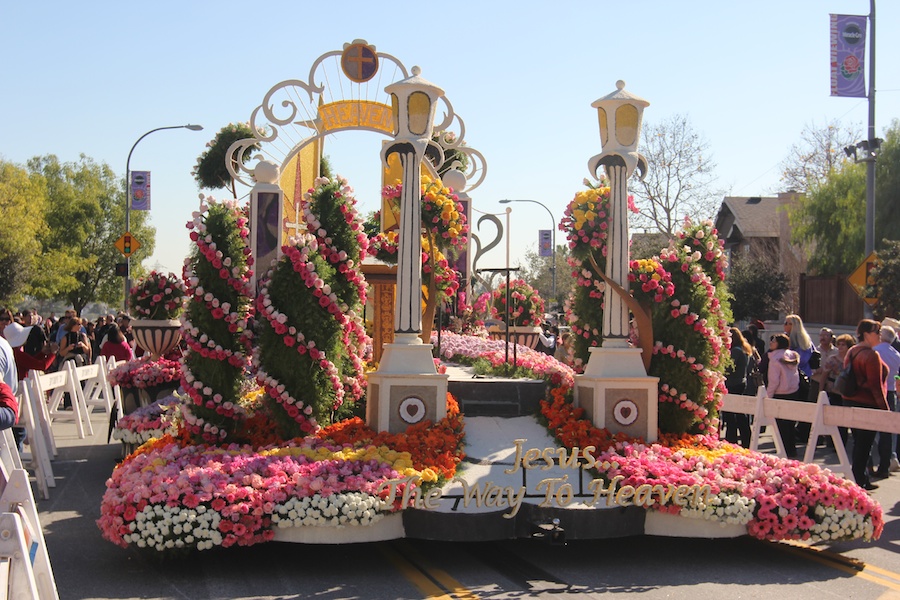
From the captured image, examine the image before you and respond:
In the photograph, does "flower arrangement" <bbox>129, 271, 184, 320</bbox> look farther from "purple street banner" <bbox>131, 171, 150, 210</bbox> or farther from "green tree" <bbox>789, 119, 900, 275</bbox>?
"green tree" <bbox>789, 119, 900, 275</bbox>

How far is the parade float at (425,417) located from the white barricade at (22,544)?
2.16m

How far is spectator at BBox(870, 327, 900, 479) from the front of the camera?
12469 millimetres

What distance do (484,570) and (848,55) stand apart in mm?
19658

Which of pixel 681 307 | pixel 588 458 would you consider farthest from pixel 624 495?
pixel 681 307

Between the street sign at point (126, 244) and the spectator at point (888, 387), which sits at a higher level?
the street sign at point (126, 244)

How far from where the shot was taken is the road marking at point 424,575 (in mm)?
7117

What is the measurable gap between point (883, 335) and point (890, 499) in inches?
112

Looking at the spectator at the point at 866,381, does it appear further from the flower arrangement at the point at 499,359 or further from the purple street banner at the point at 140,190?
the purple street banner at the point at 140,190

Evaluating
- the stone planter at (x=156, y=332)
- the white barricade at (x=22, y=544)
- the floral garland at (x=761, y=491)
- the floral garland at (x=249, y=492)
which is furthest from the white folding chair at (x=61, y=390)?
the floral garland at (x=761, y=491)

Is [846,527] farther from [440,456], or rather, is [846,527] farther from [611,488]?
[440,456]

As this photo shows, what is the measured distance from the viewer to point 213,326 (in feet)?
31.3

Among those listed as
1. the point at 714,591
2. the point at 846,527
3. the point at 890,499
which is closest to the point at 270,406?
the point at 714,591

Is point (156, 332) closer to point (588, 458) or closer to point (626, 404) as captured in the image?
point (626, 404)

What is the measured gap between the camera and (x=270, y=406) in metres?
9.63
